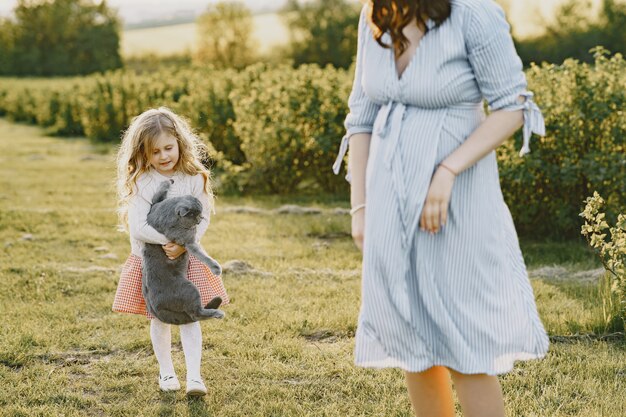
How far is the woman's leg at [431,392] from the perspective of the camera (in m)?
2.42

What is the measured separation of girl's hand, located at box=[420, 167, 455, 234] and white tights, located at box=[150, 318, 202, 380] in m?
1.88

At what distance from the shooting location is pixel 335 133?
8875 mm

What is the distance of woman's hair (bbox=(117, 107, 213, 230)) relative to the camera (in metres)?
3.62

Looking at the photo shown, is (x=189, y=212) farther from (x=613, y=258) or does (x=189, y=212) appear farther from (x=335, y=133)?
(x=335, y=133)

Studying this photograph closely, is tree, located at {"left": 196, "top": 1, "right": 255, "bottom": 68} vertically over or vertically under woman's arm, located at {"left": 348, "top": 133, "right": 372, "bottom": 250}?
over

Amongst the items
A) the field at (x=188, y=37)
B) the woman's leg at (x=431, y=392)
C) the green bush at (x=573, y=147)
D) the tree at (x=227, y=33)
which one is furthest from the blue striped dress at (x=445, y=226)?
the field at (x=188, y=37)

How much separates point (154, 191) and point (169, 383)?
90 cm

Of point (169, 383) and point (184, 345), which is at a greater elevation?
point (184, 345)

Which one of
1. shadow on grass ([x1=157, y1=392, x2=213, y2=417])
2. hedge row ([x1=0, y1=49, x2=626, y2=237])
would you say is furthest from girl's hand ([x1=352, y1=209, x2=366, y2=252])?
hedge row ([x1=0, y1=49, x2=626, y2=237])

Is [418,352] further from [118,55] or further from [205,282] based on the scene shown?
[118,55]

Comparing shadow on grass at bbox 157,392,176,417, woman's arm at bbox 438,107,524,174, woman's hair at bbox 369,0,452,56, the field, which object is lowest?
shadow on grass at bbox 157,392,176,417

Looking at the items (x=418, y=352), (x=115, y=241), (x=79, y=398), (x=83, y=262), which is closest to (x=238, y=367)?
(x=79, y=398)

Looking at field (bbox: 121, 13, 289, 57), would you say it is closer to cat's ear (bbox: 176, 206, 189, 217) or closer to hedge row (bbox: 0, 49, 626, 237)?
hedge row (bbox: 0, 49, 626, 237)

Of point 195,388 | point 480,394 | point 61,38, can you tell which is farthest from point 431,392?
point 61,38
